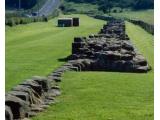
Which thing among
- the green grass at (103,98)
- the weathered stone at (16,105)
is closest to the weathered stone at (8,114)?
the weathered stone at (16,105)

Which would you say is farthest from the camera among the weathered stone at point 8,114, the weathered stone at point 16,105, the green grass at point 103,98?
the green grass at point 103,98

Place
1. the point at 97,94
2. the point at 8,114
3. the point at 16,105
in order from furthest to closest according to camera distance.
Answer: the point at 97,94 < the point at 16,105 < the point at 8,114

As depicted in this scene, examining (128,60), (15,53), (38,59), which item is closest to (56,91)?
(128,60)

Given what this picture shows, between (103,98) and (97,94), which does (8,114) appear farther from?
(97,94)

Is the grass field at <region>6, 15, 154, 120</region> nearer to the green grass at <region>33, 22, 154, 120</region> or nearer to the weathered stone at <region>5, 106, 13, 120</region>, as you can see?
the green grass at <region>33, 22, 154, 120</region>

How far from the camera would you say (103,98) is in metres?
17.8

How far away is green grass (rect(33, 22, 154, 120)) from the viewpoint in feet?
49.4

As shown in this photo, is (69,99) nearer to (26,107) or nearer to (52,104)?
(52,104)

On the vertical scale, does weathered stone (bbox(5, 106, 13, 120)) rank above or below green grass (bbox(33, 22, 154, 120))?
above

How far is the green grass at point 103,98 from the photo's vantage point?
1505cm

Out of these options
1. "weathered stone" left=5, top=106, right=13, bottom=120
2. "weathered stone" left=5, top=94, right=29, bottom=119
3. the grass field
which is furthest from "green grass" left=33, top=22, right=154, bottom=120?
"weathered stone" left=5, top=106, right=13, bottom=120

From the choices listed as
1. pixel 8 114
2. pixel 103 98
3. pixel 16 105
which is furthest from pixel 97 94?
pixel 8 114

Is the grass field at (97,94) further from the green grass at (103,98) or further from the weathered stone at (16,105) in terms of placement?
the weathered stone at (16,105)

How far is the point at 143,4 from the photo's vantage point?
195125 mm
